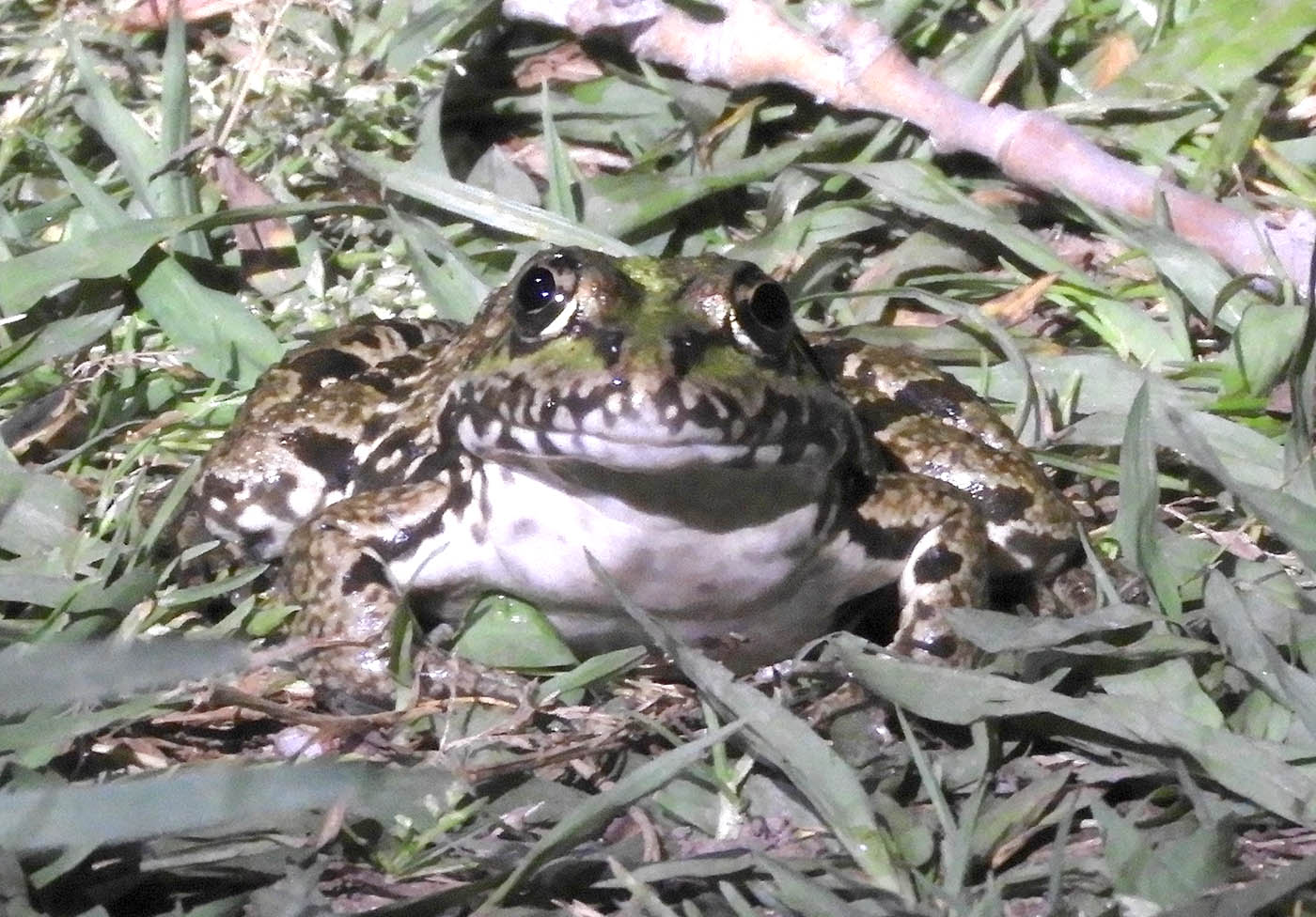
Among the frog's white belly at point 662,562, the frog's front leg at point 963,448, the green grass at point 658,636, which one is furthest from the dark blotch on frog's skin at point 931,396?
the frog's white belly at point 662,562

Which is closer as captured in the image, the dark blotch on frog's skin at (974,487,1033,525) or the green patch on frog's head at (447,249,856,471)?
the green patch on frog's head at (447,249,856,471)

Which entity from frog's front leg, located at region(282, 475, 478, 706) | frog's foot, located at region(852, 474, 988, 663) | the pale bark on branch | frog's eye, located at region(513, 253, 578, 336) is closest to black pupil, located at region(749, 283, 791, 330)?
frog's eye, located at region(513, 253, 578, 336)

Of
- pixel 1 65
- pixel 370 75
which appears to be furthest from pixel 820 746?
pixel 1 65

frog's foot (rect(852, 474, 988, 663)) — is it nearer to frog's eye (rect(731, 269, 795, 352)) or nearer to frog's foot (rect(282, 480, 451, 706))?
frog's eye (rect(731, 269, 795, 352))

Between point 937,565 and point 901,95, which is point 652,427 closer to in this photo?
point 937,565

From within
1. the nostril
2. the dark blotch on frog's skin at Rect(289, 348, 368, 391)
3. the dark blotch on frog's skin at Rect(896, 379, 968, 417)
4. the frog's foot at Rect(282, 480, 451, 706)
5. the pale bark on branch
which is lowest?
the frog's foot at Rect(282, 480, 451, 706)

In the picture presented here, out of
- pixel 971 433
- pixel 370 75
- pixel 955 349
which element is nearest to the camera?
pixel 971 433

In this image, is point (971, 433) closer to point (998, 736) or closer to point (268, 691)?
point (998, 736)
